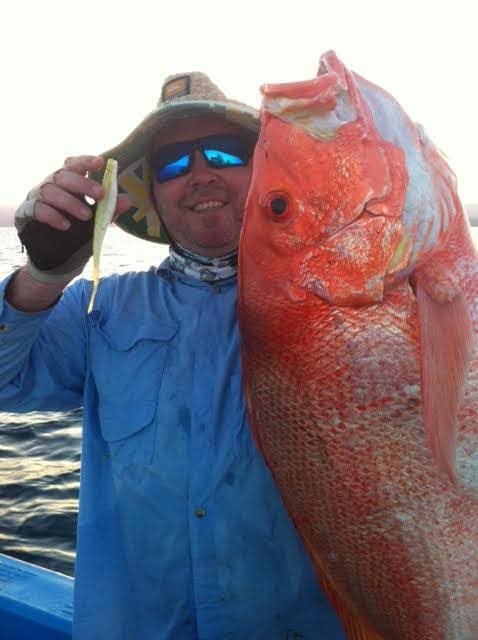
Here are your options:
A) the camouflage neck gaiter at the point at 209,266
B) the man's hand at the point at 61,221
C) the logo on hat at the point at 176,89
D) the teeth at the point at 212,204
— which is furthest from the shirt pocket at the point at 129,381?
the logo on hat at the point at 176,89

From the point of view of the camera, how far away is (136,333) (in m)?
2.41

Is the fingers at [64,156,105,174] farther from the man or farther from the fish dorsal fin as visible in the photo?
the fish dorsal fin

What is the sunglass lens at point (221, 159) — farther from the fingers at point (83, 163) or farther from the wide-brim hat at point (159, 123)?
the fingers at point (83, 163)

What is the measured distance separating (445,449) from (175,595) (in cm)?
124

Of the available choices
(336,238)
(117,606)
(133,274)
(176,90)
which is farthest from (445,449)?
(176,90)

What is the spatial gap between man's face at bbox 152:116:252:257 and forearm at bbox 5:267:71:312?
602 millimetres

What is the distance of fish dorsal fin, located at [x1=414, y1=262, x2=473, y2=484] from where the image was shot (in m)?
1.41

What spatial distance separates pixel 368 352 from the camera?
1521mm

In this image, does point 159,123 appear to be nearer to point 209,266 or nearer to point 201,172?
point 201,172

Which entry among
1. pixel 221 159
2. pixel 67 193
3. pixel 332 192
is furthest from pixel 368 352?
pixel 221 159

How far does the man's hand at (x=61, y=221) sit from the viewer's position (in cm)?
193

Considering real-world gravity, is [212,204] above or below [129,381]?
above

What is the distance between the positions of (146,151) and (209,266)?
648mm

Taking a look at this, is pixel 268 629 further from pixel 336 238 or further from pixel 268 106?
pixel 268 106
